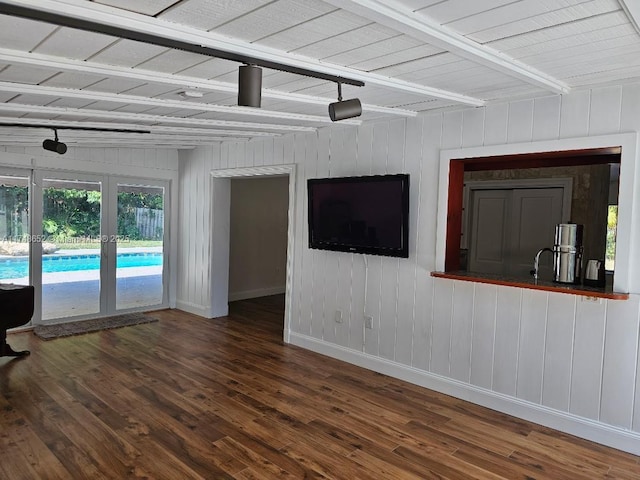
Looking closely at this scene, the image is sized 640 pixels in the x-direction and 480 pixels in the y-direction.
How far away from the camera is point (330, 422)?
333cm

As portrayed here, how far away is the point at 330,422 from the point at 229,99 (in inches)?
97.5

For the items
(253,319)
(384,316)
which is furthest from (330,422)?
(253,319)

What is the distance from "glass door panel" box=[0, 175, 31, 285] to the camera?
538 centimetres

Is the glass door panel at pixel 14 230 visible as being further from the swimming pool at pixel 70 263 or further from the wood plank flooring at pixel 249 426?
the wood plank flooring at pixel 249 426

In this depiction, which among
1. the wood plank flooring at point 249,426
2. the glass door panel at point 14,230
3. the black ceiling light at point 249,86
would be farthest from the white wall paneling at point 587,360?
the glass door panel at point 14,230

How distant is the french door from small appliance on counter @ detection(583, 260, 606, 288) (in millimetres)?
5658

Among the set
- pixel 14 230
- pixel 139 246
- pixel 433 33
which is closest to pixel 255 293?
pixel 139 246

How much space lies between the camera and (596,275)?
3.24 meters

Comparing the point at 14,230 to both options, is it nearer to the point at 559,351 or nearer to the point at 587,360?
the point at 559,351

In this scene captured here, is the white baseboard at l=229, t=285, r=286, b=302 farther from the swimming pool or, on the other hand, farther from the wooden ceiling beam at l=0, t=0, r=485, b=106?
the wooden ceiling beam at l=0, t=0, r=485, b=106

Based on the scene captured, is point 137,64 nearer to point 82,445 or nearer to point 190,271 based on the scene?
point 82,445

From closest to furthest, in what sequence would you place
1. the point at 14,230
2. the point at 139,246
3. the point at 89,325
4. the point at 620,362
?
the point at 620,362
the point at 14,230
the point at 89,325
the point at 139,246

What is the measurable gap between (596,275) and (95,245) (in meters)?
5.82

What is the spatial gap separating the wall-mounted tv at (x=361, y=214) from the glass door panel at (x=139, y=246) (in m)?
3.05
